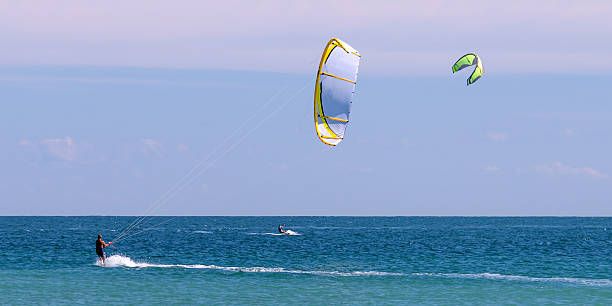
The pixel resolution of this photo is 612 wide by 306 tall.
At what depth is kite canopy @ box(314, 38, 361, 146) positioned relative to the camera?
32.1m

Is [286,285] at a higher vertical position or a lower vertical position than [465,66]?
lower

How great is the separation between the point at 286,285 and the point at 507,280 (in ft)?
40.6

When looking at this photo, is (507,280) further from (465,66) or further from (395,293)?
(465,66)

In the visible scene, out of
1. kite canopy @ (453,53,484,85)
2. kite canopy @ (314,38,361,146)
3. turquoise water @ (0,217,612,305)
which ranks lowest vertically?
turquoise water @ (0,217,612,305)

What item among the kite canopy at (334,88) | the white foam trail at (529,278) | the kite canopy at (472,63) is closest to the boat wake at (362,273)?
the white foam trail at (529,278)

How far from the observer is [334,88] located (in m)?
32.1

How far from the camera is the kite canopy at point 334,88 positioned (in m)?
32.1

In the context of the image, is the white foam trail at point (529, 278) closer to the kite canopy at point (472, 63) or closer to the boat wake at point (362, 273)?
the boat wake at point (362, 273)

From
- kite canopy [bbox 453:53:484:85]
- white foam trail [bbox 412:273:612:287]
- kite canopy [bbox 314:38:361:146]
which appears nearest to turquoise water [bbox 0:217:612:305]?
white foam trail [bbox 412:273:612:287]

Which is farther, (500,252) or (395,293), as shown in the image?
(500,252)

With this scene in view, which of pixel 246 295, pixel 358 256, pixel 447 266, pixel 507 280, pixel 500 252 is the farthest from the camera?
pixel 500 252

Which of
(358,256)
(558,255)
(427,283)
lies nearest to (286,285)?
(427,283)

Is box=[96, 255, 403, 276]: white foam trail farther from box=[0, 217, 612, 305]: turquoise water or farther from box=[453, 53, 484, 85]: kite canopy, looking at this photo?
box=[453, 53, 484, 85]: kite canopy

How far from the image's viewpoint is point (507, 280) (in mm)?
45000
